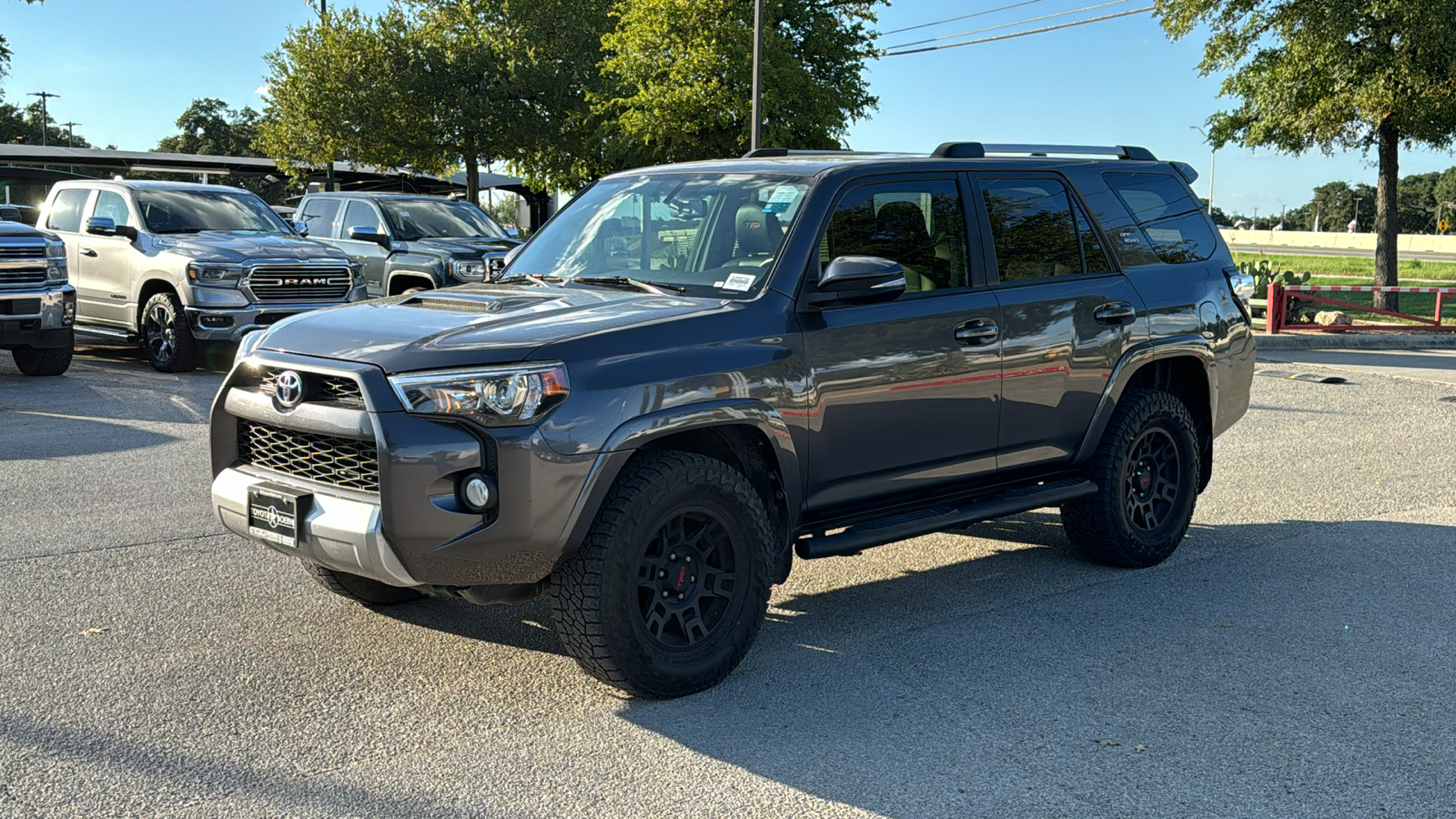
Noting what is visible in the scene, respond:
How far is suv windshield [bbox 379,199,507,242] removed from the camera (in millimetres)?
16312

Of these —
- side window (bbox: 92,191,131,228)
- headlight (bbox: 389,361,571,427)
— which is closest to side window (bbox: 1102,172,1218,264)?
headlight (bbox: 389,361,571,427)

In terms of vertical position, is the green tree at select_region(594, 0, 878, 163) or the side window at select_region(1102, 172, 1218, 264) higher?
the green tree at select_region(594, 0, 878, 163)

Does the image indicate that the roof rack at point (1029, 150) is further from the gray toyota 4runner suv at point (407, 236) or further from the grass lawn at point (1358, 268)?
the grass lawn at point (1358, 268)

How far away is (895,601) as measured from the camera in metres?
5.79

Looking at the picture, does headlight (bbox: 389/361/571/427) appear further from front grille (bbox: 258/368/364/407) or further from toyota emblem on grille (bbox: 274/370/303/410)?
toyota emblem on grille (bbox: 274/370/303/410)

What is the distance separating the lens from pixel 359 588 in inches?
213

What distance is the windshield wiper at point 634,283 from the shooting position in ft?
16.7

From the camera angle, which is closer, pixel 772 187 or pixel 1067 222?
pixel 772 187

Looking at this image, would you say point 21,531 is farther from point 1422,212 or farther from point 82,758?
point 1422,212

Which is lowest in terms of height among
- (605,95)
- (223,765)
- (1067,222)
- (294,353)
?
(223,765)

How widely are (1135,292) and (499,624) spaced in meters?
3.33

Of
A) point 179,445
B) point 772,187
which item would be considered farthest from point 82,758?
point 179,445

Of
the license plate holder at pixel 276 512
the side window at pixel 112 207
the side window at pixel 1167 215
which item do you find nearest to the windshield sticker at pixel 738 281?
the license plate holder at pixel 276 512

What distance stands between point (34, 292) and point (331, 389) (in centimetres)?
975
